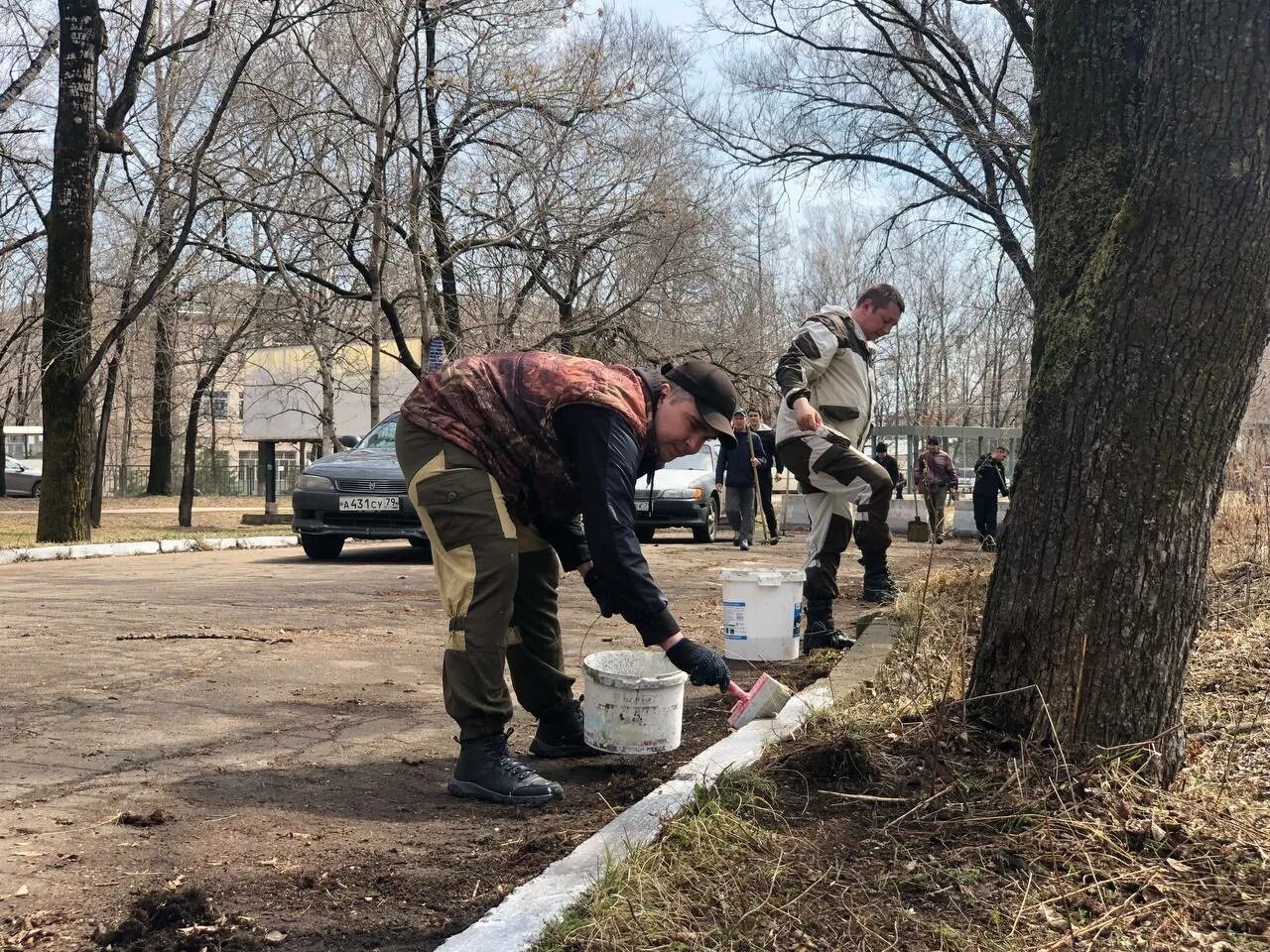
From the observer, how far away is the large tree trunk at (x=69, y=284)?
529 inches

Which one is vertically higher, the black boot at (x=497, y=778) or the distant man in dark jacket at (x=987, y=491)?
the distant man in dark jacket at (x=987, y=491)

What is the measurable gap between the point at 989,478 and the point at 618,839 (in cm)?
1624

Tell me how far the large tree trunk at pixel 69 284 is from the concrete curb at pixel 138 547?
1.04 metres

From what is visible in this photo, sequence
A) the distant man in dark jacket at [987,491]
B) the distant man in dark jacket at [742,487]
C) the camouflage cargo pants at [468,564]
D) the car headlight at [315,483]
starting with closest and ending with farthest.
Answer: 1. the camouflage cargo pants at [468,564]
2. the car headlight at [315,483]
3. the distant man in dark jacket at [742,487]
4. the distant man in dark jacket at [987,491]

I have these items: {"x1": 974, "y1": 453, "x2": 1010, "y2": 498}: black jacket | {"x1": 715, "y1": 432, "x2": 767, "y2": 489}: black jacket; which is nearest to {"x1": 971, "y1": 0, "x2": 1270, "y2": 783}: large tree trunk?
{"x1": 715, "y1": 432, "x2": 767, "y2": 489}: black jacket

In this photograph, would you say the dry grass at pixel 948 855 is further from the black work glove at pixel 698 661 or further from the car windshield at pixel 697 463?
the car windshield at pixel 697 463

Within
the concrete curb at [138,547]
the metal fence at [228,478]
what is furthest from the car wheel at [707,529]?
the metal fence at [228,478]

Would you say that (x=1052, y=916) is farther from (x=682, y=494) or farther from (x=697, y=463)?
(x=697, y=463)

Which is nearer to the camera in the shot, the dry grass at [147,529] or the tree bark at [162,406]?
the dry grass at [147,529]

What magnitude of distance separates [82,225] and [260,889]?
13.0 meters

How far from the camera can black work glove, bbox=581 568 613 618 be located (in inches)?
138

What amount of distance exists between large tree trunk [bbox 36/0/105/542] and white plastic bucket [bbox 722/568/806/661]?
10492mm

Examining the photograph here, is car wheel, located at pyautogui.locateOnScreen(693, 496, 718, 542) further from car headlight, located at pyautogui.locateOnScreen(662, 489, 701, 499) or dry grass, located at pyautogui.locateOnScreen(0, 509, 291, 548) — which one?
dry grass, located at pyautogui.locateOnScreen(0, 509, 291, 548)

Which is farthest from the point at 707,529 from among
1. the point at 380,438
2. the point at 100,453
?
the point at 100,453
